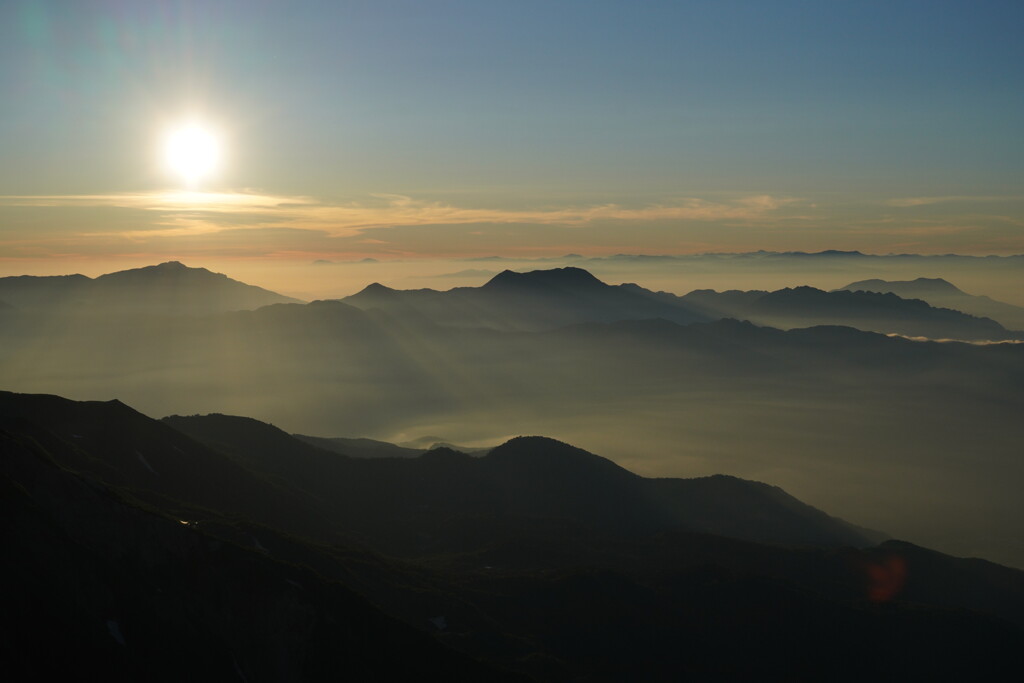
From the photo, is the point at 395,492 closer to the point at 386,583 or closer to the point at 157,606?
the point at 386,583

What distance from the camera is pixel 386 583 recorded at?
10456 cm

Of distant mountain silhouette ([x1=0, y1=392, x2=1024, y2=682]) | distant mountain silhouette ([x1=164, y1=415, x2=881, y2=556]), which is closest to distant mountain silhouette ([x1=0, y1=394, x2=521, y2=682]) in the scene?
distant mountain silhouette ([x1=0, y1=392, x2=1024, y2=682])

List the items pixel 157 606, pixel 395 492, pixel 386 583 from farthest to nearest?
pixel 395 492 → pixel 386 583 → pixel 157 606

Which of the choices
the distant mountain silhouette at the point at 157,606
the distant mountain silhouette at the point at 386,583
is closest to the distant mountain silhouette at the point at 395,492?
the distant mountain silhouette at the point at 386,583

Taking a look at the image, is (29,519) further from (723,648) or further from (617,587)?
(723,648)

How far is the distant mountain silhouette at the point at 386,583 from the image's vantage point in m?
66.8

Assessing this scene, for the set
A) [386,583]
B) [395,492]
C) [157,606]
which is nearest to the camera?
[157,606]

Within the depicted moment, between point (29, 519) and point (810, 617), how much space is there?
12111 centimetres

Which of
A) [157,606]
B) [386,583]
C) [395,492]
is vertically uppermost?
[157,606]

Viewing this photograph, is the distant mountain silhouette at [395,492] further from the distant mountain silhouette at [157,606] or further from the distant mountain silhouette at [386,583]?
the distant mountain silhouette at [157,606]

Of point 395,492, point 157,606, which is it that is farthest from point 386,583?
point 395,492

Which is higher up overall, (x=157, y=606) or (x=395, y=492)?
(x=157, y=606)

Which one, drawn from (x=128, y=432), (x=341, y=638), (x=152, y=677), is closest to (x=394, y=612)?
(x=341, y=638)

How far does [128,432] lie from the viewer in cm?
13138
